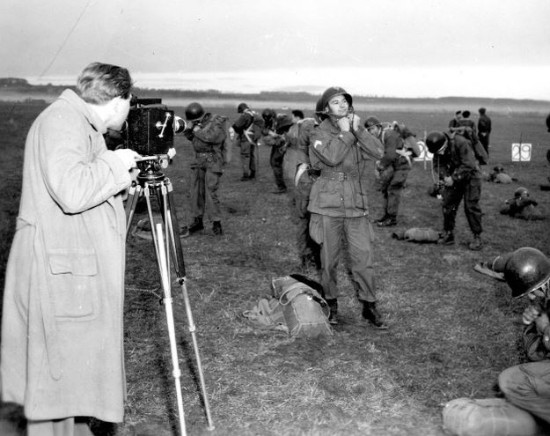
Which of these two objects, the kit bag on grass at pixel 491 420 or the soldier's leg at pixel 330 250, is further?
the soldier's leg at pixel 330 250

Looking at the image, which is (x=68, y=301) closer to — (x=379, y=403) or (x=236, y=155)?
(x=379, y=403)

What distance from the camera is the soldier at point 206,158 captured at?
1007cm

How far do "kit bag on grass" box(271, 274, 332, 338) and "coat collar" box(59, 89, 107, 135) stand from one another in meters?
3.52

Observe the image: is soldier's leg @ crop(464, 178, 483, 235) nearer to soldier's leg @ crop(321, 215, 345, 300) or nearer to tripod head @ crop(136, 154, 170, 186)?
soldier's leg @ crop(321, 215, 345, 300)

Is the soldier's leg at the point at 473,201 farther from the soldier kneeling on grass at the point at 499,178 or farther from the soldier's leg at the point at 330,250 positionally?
the soldier kneeling on grass at the point at 499,178

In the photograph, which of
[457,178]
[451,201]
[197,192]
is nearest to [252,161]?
[197,192]

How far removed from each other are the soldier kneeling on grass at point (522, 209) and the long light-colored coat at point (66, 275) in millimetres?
11140

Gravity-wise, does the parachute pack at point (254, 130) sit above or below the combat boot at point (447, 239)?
above

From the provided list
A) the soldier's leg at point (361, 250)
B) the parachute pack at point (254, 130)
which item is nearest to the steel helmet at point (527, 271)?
the soldier's leg at point (361, 250)

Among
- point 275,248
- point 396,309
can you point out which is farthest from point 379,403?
point 275,248

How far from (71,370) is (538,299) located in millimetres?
3009

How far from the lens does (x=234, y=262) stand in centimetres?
863

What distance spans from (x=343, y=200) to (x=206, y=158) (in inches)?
195

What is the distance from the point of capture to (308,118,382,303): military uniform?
5695 mm
